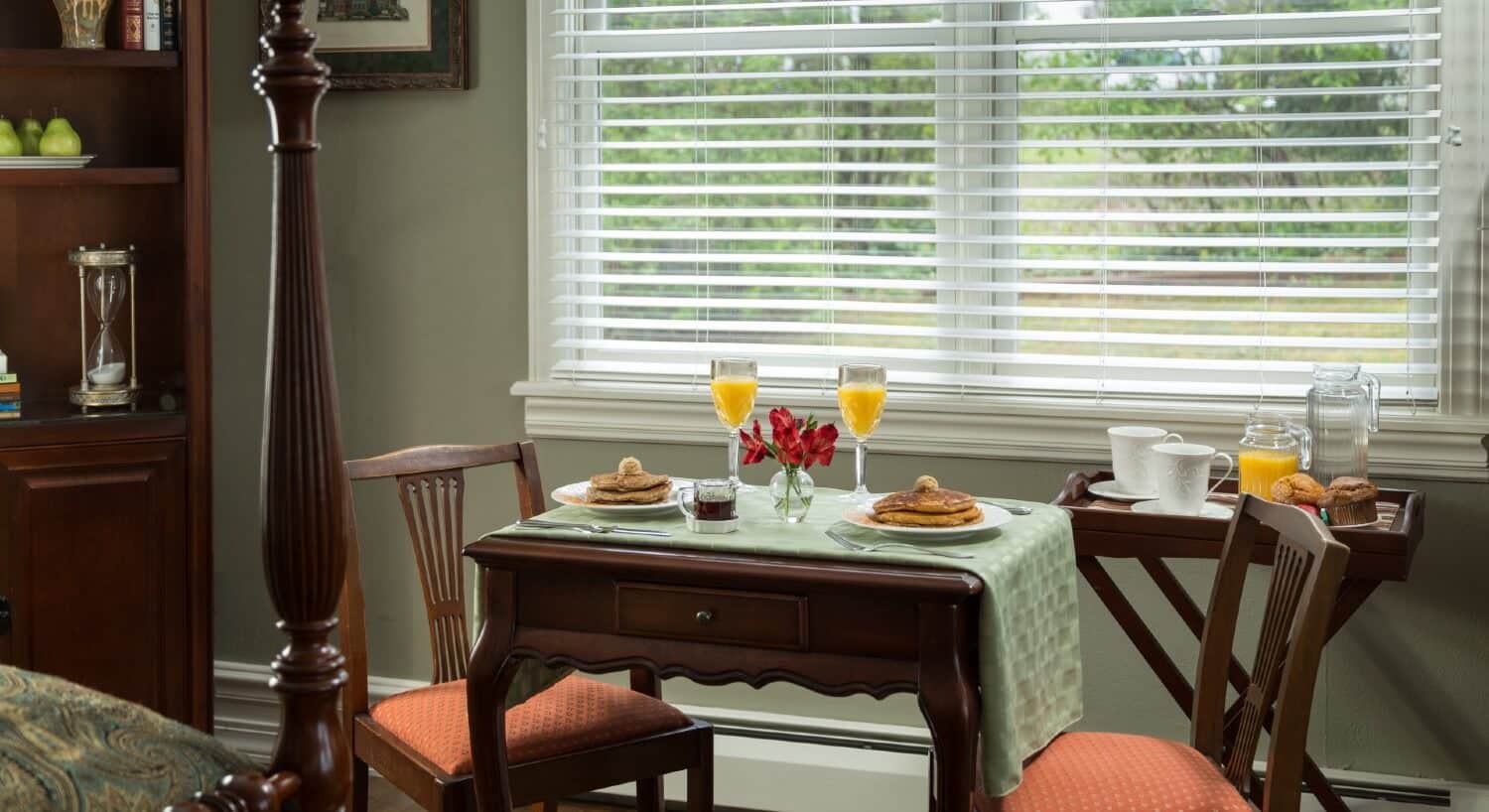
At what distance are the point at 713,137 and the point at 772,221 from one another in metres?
0.21

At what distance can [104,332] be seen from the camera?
10.3 feet

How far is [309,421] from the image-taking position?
1.27m

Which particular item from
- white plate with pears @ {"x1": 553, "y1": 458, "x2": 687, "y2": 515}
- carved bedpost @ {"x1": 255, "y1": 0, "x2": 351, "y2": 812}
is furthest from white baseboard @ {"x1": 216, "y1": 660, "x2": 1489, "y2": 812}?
carved bedpost @ {"x1": 255, "y1": 0, "x2": 351, "y2": 812}

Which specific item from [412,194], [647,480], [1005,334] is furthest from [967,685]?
[412,194]

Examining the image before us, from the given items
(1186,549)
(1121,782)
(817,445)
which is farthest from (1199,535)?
(817,445)

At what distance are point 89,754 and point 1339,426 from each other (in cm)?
207

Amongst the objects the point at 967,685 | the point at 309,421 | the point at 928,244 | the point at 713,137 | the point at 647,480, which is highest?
the point at 713,137

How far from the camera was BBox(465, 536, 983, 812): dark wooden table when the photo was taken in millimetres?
1960

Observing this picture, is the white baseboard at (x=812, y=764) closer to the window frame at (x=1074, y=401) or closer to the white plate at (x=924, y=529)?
the window frame at (x=1074, y=401)

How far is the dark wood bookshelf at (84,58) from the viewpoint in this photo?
303cm

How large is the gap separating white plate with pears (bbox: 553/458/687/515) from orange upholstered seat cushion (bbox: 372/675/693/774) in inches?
12.1

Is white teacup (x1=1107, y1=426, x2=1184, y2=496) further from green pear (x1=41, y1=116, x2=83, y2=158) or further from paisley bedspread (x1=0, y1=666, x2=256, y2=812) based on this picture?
green pear (x1=41, y1=116, x2=83, y2=158)

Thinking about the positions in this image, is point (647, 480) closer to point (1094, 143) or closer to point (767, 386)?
point (767, 386)

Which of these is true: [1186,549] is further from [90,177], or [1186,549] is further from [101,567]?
[90,177]
